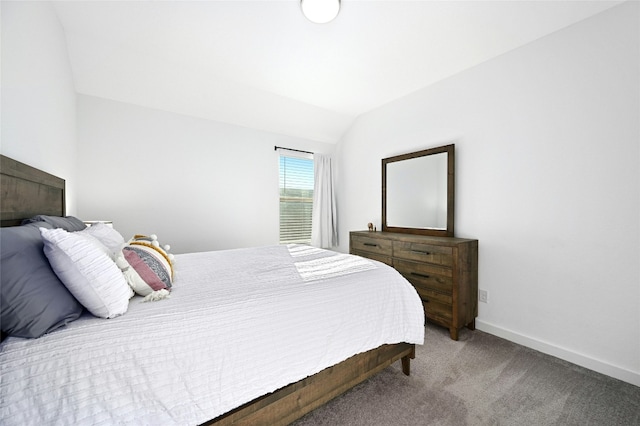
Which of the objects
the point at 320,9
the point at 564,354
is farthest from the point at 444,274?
the point at 320,9

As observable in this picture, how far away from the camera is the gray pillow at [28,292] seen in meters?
0.74

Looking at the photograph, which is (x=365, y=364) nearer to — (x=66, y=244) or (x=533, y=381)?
(x=533, y=381)

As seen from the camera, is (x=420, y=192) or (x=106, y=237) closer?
(x=106, y=237)

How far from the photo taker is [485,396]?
1534 millimetres

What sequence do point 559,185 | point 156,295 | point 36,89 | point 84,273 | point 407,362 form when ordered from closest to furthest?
point 84,273 → point 156,295 → point 36,89 → point 407,362 → point 559,185

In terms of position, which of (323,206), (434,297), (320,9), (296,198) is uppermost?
(320,9)

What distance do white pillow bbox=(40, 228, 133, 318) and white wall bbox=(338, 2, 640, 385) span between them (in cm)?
281

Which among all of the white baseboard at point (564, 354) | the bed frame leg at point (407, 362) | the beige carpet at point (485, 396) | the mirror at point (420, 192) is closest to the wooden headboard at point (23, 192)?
the beige carpet at point (485, 396)

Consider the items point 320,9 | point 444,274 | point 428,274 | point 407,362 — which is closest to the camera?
point 407,362

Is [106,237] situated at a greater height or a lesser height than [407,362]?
greater

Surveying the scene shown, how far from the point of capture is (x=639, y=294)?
165 cm

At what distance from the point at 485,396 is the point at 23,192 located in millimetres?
2838

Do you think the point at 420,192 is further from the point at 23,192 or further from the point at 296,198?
the point at 23,192

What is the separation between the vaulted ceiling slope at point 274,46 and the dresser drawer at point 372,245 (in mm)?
1832
